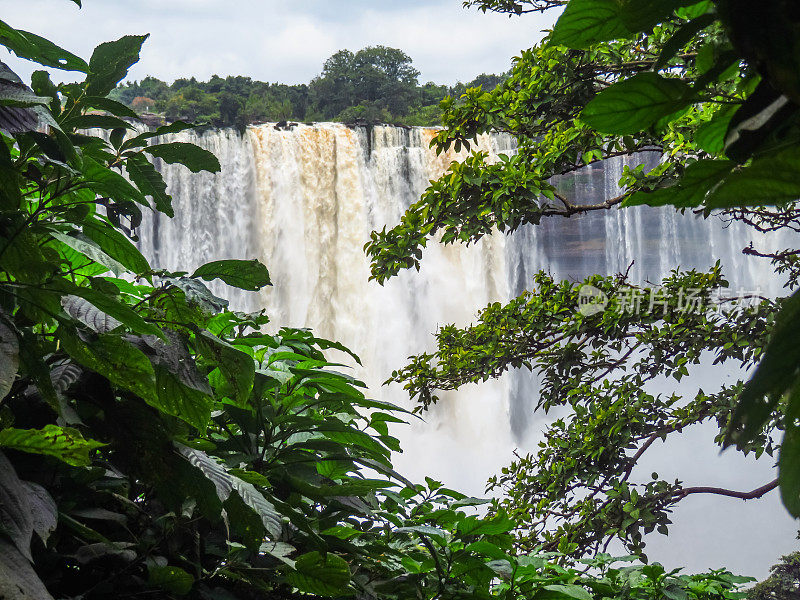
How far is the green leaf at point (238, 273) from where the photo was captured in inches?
28.2

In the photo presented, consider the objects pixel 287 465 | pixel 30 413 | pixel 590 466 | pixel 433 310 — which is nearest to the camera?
pixel 30 413

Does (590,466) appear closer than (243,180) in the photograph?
Yes

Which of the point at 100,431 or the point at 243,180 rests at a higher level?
the point at 243,180

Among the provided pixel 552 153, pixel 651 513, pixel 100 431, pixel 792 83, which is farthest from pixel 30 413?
pixel 651 513

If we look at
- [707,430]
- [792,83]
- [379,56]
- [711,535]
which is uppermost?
[379,56]

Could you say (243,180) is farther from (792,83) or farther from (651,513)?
(792,83)

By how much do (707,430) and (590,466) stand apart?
9.47m

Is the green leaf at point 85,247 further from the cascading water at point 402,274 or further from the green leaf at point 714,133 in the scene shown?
the cascading water at point 402,274

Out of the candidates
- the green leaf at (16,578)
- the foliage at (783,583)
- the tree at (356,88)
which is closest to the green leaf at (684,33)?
the green leaf at (16,578)

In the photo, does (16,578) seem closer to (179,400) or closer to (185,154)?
(179,400)

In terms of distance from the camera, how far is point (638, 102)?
0.82 ft

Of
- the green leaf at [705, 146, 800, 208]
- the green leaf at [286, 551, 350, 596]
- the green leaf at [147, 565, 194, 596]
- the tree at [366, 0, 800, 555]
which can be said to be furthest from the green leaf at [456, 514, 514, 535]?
the tree at [366, 0, 800, 555]

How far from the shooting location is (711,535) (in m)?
9.55

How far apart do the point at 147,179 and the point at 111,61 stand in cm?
13
